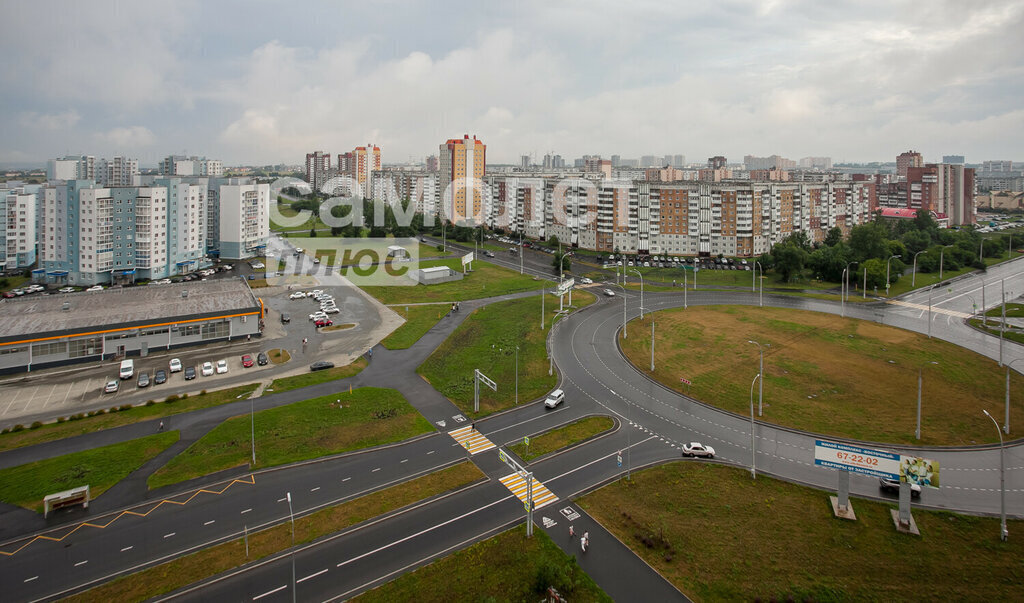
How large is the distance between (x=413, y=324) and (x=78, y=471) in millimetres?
28959

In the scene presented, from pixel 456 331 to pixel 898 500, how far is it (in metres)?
35.2

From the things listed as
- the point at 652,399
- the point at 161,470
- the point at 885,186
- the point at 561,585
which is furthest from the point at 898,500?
the point at 885,186

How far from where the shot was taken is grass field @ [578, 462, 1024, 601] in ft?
59.0

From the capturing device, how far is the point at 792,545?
20172 mm

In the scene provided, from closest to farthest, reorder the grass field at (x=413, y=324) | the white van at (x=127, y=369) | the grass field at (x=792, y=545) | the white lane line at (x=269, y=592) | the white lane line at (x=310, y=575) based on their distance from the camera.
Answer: the white lane line at (x=269, y=592) < the grass field at (x=792, y=545) < the white lane line at (x=310, y=575) < the white van at (x=127, y=369) < the grass field at (x=413, y=324)

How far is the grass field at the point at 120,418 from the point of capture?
28.5 m

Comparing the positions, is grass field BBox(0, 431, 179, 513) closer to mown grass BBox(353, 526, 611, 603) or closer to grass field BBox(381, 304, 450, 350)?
mown grass BBox(353, 526, 611, 603)

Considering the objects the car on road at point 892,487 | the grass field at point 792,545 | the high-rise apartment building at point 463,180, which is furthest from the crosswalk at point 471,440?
the high-rise apartment building at point 463,180

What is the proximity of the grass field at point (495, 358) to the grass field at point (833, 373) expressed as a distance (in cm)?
863

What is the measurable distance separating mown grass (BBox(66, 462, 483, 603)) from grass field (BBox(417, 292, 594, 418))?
7.72 metres

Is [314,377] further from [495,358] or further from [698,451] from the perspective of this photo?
[698,451]

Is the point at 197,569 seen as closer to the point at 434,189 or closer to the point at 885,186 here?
the point at 434,189

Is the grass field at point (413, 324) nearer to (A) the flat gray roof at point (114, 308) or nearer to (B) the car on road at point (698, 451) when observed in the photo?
(A) the flat gray roof at point (114, 308)

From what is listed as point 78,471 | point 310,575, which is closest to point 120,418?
point 78,471
